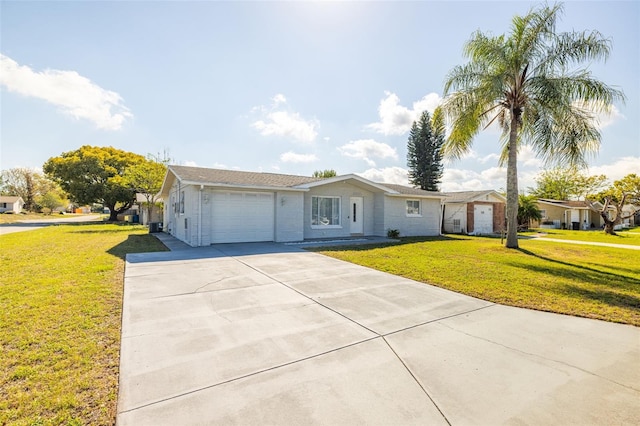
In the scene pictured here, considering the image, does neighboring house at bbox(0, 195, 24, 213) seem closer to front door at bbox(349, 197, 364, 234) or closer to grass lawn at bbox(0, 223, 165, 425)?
grass lawn at bbox(0, 223, 165, 425)

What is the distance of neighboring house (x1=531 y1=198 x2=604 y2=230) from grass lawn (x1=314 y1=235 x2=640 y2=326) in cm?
2153

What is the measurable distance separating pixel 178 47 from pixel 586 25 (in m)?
14.8

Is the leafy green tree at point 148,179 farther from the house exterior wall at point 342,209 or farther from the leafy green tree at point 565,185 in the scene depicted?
the leafy green tree at point 565,185

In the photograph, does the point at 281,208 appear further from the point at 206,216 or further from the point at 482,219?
the point at 482,219

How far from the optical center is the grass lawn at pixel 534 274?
16.9ft

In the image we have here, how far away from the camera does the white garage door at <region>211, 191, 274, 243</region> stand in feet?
39.4

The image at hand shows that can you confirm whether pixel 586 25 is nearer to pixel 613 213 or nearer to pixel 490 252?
pixel 490 252

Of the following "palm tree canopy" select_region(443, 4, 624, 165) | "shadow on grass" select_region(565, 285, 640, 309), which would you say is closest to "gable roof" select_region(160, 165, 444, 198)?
"palm tree canopy" select_region(443, 4, 624, 165)

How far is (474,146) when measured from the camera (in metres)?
13.1

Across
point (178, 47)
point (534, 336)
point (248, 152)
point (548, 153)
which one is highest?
point (178, 47)

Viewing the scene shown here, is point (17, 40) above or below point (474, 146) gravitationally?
above

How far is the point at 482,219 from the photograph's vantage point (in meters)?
21.5

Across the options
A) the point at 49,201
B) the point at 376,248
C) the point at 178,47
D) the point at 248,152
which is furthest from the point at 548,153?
the point at 49,201

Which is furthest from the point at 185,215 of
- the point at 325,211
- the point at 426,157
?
the point at 426,157
